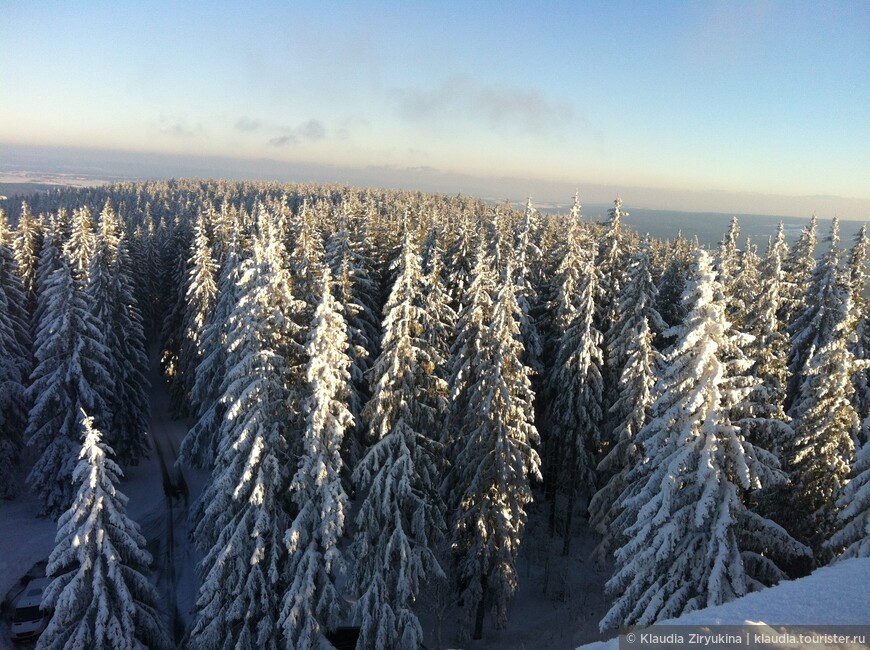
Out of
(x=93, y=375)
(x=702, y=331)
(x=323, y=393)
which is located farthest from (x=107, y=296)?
(x=702, y=331)

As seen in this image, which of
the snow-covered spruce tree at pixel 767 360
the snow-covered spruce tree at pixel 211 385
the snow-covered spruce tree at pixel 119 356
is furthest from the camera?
the snow-covered spruce tree at pixel 119 356

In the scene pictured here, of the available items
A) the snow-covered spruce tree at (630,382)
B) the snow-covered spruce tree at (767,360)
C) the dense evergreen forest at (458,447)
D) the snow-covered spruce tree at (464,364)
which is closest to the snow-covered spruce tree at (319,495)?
the dense evergreen forest at (458,447)

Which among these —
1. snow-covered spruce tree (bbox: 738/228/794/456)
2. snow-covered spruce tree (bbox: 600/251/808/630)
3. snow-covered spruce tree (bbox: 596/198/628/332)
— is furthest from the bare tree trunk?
snow-covered spruce tree (bbox: 596/198/628/332)

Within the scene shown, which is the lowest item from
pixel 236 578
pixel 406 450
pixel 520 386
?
pixel 236 578

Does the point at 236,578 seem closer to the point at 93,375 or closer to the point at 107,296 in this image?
the point at 93,375

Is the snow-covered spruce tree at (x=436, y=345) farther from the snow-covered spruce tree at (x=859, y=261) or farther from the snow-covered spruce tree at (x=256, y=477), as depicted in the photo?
the snow-covered spruce tree at (x=859, y=261)

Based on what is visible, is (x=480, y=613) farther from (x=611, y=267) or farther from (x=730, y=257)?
(x=730, y=257)

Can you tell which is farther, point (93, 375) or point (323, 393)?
point (93, 375)
